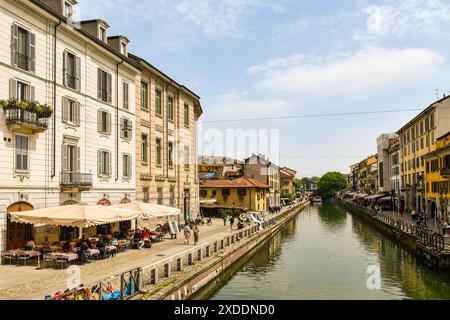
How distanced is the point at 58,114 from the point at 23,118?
3.62 m

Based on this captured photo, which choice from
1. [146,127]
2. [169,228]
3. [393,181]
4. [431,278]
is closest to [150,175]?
[146,127]

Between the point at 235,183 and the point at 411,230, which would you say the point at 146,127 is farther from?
the point at 235,183

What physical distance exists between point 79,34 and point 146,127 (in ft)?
37.4

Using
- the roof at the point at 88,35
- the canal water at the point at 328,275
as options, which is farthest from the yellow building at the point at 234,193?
the roof at the point at 88,35

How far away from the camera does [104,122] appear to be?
96.2ft

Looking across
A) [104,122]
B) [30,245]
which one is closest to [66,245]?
[30,245]

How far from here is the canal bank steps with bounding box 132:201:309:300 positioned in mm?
15484

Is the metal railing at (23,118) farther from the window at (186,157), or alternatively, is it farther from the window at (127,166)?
the window at (186,157)

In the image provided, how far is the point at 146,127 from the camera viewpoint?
35.5m

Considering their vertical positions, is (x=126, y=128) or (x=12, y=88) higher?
(x=12, y=88)

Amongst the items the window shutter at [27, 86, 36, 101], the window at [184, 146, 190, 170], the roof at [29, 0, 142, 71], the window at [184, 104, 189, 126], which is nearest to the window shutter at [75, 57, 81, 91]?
the roof at [29, 0, 142, 71]

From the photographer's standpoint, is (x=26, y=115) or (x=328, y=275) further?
(x=328, y=275)

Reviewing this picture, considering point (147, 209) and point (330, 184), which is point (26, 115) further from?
point (330, 184)

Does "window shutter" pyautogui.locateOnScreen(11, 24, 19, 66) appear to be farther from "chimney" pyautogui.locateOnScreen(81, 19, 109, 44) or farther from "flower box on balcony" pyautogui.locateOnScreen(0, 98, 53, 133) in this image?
"chimney" pyautogui.locateOnScreen(81, 19, 109, 44)
